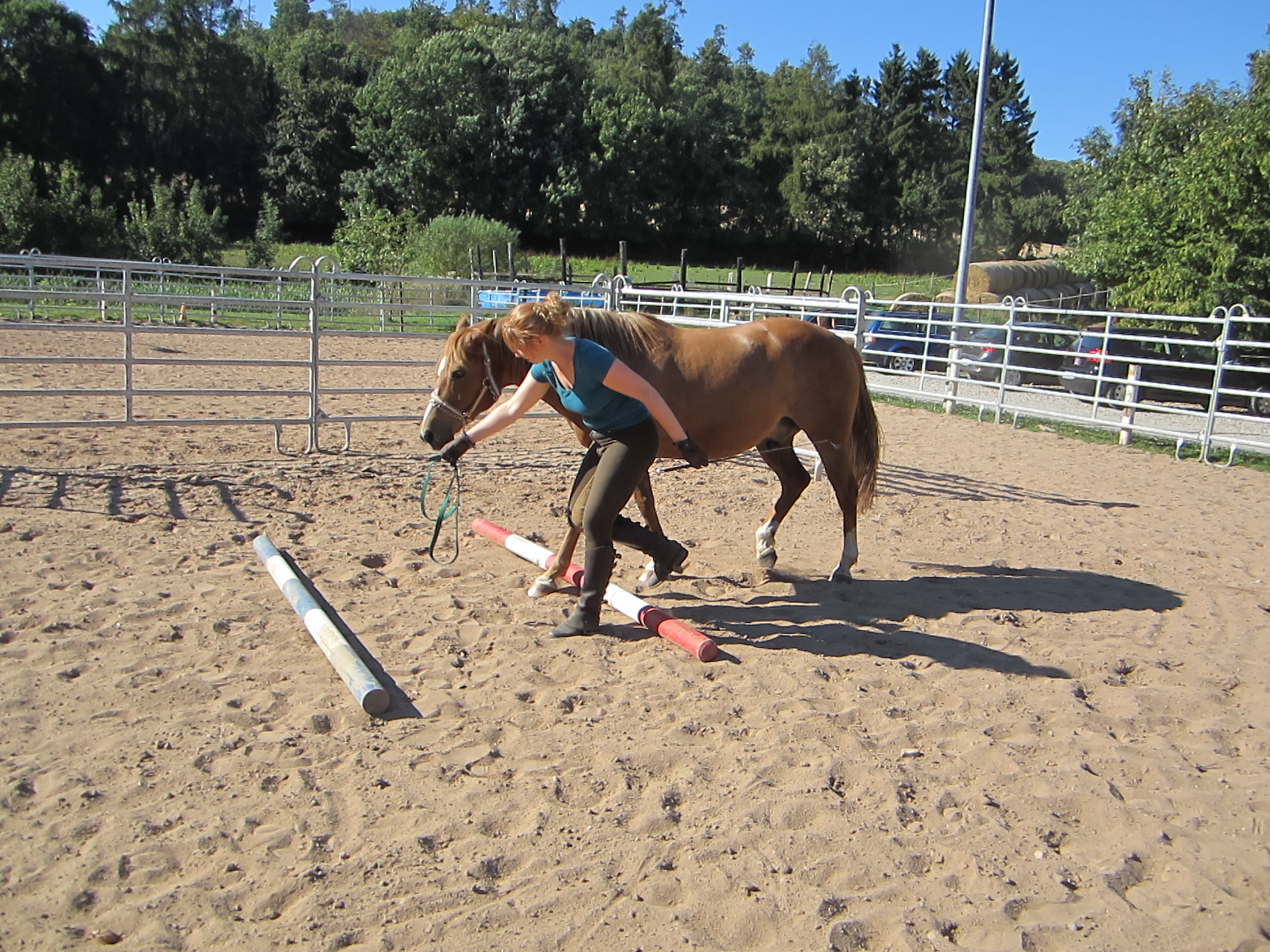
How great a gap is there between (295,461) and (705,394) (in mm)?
4066

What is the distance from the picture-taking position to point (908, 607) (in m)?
4.71

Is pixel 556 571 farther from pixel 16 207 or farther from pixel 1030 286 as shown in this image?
pixel 1030 286

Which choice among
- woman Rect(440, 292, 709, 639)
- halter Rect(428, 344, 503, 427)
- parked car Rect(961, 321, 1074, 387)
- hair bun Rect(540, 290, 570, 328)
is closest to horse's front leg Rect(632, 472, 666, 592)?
woman Rect(440, 292, 709, 639)

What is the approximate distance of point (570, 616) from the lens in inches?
161

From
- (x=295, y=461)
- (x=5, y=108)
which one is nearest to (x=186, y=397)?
(x=295, y=461)

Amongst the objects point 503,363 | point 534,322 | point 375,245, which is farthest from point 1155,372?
point 375,245

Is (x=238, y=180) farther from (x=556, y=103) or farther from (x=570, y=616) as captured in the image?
(x=570, y=616)

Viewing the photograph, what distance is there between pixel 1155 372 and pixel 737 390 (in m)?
10.6

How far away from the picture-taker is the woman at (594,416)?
12.3 feet

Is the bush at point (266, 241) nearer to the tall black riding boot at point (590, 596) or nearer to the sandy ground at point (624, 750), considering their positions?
the sandy ground at point (624, 750)

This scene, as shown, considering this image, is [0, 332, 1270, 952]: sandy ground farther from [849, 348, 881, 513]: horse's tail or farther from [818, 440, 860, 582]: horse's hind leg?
[849, 348, 881, 513]: horse's tail

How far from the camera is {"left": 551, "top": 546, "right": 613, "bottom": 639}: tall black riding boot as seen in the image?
3996mm

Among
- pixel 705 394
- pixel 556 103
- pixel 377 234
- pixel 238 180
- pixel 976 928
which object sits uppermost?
pixel 556 103

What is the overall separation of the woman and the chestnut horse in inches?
17.0
